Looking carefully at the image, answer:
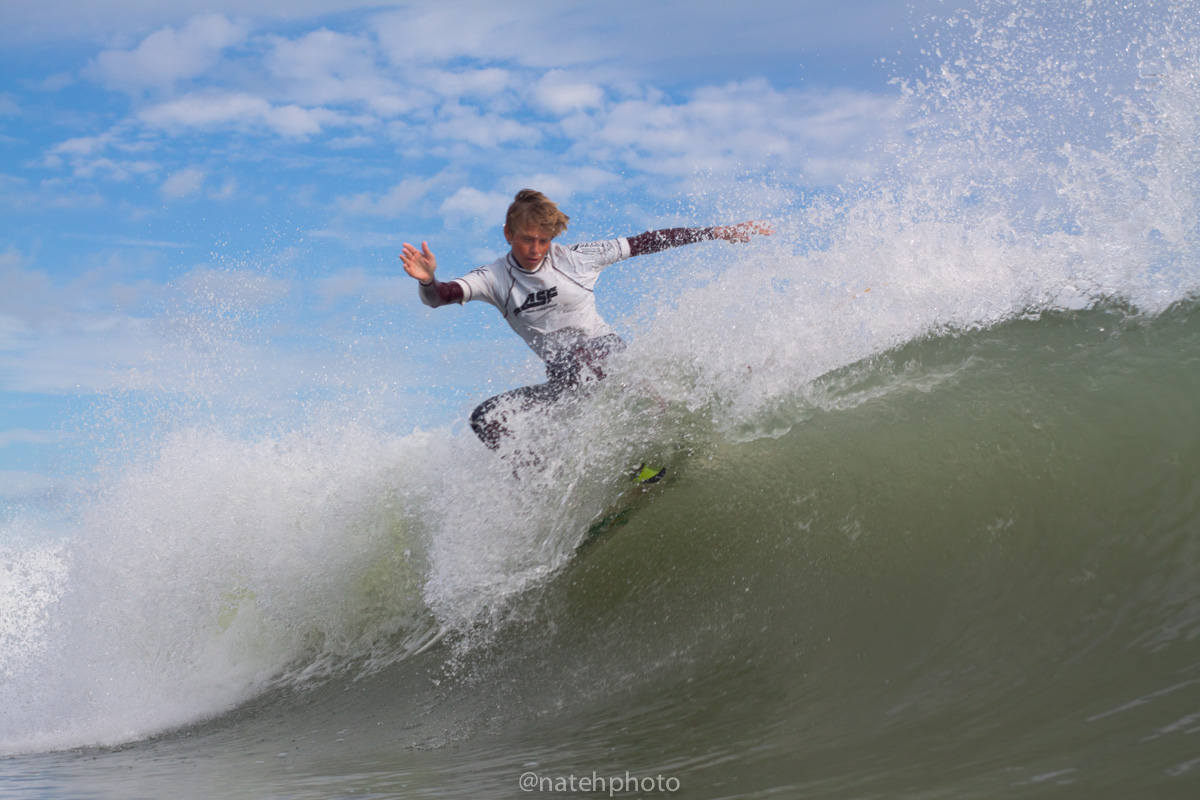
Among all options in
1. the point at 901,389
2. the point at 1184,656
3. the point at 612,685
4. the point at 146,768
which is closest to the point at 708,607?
the point at 612,685

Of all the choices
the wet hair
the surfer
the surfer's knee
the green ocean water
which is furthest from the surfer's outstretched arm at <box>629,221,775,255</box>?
the surfer's knee

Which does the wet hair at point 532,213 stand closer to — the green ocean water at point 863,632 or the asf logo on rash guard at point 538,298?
the asf logo on rash guard at point 538,298

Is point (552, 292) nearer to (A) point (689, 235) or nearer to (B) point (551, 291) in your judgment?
(B) point (551, 291)

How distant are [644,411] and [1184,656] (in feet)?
10.0

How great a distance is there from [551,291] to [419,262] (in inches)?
32.3

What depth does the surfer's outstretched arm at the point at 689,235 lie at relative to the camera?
512 cm

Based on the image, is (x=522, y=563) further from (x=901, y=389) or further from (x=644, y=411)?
(x=901, y=389)

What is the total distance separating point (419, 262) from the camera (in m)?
4.64

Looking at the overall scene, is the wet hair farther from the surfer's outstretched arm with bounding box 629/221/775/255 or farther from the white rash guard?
the surfer's outstretched arm with bounding box 629/221/775/255

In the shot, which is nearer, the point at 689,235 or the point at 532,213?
the point at 532,213

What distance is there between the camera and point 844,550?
4.16 m

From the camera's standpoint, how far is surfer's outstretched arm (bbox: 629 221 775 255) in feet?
16.8

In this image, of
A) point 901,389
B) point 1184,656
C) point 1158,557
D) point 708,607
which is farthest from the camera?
point 901,389

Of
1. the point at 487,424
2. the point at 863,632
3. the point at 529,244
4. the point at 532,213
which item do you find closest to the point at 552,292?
the point at 529,244
